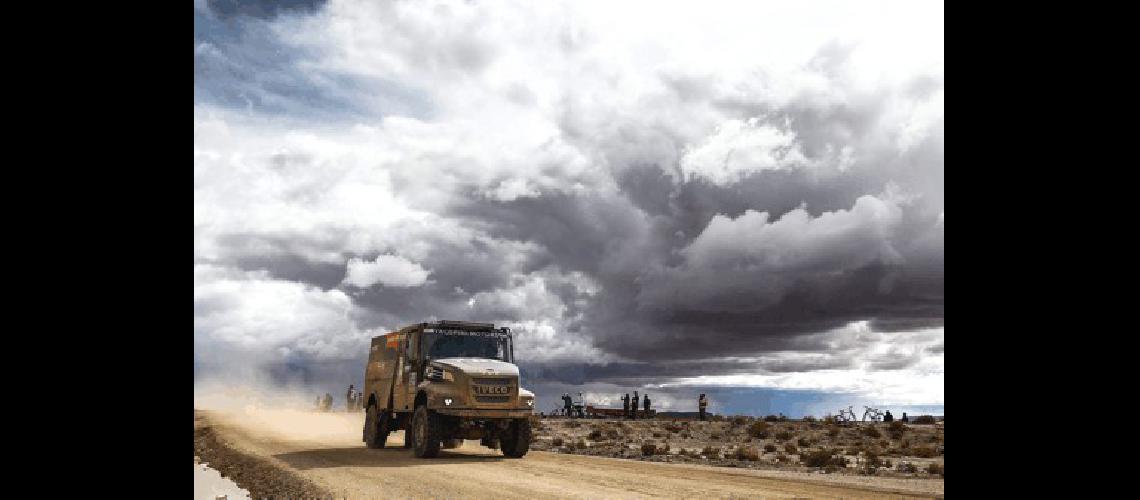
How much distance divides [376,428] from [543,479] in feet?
35.9

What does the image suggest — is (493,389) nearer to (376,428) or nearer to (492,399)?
(492,399)

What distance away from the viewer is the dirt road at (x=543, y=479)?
54.1ft

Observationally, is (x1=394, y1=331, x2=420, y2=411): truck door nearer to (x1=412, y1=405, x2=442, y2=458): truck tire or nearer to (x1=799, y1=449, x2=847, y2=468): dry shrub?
(x1=412, y1=405, x2=442, y2=458): truck tire

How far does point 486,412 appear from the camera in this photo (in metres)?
23.9

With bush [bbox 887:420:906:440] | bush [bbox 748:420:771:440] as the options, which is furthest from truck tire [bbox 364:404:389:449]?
bush [bbox 887:420:906:440]

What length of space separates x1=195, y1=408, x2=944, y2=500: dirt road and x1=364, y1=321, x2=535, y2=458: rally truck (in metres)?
0.74

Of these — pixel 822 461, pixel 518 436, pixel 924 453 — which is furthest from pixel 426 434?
pixel 924 453

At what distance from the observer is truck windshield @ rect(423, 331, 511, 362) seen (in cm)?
2455

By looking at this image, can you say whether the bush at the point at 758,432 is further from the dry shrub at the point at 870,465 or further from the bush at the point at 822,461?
the bush at the point at 822,461
